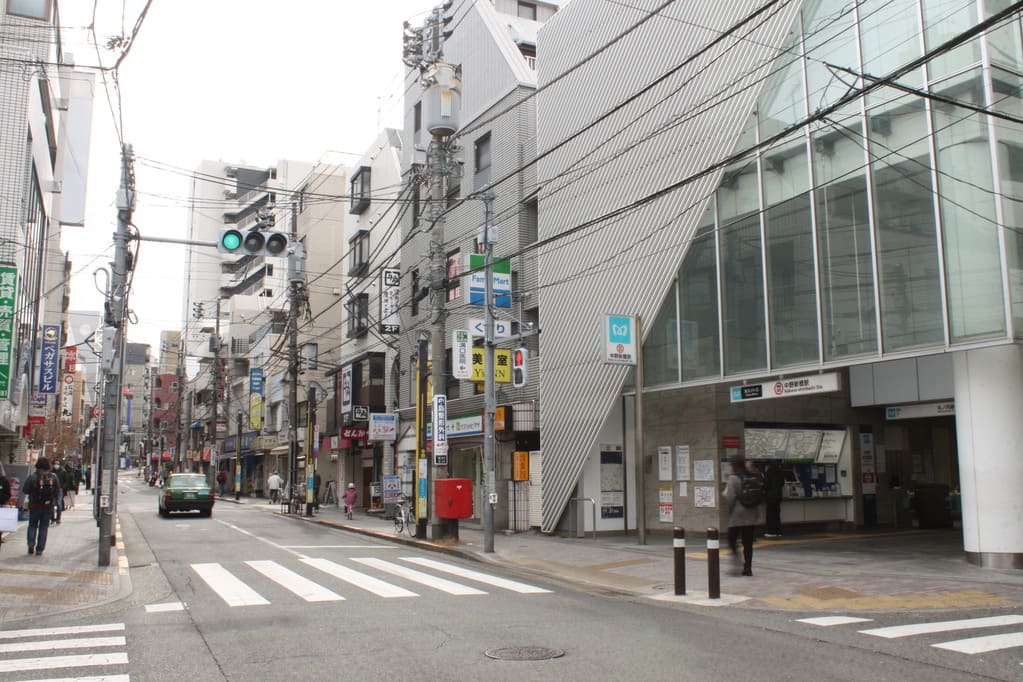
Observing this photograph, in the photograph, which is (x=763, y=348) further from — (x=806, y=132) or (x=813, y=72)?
(x=813, y=72)

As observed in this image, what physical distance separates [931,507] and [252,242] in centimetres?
1809

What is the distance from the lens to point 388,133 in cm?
3912

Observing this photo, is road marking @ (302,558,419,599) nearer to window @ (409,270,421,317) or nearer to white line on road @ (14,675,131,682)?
white line on road @ (14,675,131,682)

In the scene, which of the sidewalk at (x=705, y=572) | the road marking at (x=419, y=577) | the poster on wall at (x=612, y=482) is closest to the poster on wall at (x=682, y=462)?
the sidewalk at (x=705, y=572)

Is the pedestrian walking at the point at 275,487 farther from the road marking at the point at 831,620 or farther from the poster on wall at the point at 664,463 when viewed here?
the road marking at the point at 831,620

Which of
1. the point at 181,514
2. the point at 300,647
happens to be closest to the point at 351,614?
the point at 300,647

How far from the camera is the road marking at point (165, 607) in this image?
407 inches

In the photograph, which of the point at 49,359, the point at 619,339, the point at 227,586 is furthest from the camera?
the point at 49,359

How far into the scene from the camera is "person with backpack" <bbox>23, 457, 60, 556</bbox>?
1602 centimetres

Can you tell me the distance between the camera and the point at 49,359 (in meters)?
27.8

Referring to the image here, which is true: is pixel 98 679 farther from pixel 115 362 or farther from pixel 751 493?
pixel 115 362

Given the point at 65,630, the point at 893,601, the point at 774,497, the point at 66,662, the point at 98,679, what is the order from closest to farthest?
the point at 98,679
the point at 66,662
the point at 65,630
the point at 893,601
the point at 774,497

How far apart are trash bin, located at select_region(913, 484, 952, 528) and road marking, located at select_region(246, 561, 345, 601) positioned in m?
16.0

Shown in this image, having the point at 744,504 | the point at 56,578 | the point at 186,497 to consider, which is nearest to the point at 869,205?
the point at 744,504
